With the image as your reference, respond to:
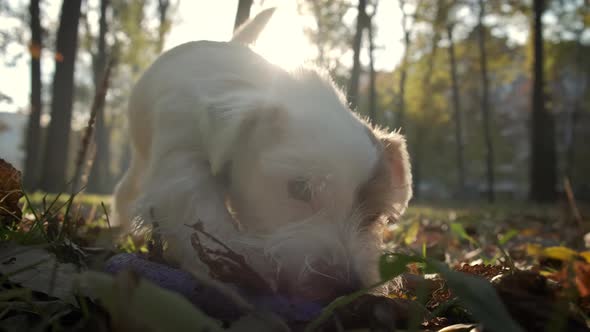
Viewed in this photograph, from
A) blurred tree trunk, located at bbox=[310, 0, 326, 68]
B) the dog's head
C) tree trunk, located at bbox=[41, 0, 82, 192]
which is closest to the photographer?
the dog's head

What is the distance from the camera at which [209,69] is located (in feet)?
8.93

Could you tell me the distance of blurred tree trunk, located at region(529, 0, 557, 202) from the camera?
16641 millimetres

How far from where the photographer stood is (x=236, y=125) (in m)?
2.08

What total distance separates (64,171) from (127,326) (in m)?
11.1

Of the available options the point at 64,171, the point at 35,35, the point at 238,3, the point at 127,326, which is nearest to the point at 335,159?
the point at 127,326

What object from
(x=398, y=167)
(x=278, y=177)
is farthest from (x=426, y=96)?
(x=278, y=177)

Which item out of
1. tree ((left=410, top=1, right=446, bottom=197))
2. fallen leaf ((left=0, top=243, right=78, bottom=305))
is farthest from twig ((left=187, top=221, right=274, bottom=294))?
tree ((left=410, top=1, right=446, bottom=197))

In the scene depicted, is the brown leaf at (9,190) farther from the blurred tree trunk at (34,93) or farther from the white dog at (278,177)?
the blurred tree trunk at (34,93)

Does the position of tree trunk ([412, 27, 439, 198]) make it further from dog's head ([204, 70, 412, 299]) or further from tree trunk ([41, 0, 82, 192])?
dog's head ([204, 70, 412, 299])

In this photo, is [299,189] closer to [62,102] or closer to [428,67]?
[62,102]

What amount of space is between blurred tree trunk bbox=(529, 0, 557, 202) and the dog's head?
16361mm

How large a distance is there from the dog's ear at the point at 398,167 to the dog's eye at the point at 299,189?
0.60 meters

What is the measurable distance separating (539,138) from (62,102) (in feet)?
48.9

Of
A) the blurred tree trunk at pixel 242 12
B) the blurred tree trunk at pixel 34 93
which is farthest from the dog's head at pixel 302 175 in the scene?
the blurred tree trunk at pixel 34 93
